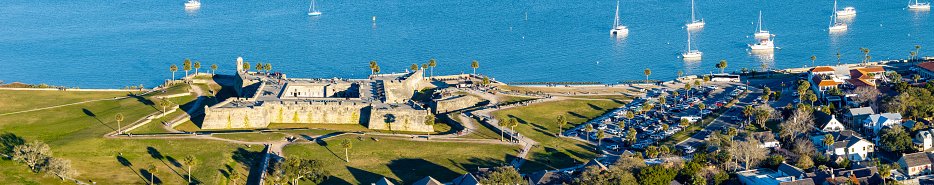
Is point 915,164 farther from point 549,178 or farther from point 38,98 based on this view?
point 38,98

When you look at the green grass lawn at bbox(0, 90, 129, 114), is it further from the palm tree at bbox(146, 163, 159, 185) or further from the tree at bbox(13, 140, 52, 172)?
the palm tree at bbox(146, 163, 159, 185)

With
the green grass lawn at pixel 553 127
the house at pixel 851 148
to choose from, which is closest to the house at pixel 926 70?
the house at pixel 851 148

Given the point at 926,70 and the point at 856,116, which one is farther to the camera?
the point at 926,70

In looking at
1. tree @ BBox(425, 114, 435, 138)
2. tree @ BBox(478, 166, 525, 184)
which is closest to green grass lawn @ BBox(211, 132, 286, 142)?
tree @ BBox(425, 114, 435, 138)

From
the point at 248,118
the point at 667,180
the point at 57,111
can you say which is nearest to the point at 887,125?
the point at 667,180

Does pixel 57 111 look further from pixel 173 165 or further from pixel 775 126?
pixel 775 126

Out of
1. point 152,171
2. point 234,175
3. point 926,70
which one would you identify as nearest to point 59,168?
point 152,171
